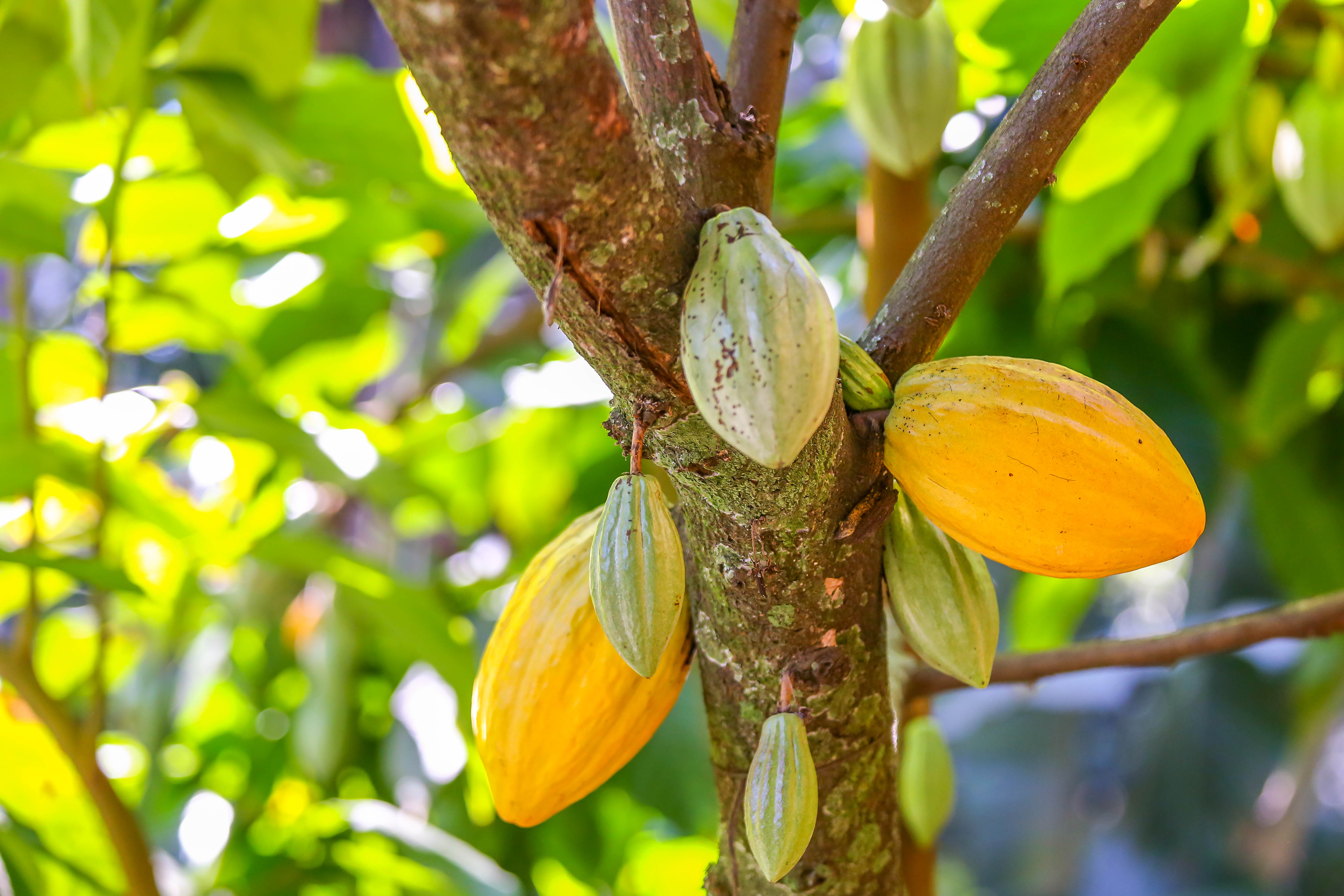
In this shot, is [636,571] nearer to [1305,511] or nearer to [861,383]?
[861,383]

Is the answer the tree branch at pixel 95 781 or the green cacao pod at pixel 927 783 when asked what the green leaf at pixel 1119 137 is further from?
the tree branch at pixel 95 781

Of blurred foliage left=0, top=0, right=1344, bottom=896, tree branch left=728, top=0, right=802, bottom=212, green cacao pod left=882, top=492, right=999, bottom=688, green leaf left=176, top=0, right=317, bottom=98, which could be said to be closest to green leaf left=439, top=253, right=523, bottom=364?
blurred foliage left=0, top=0, right=1344, bottom=896

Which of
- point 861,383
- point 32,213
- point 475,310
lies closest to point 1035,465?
point 861,383

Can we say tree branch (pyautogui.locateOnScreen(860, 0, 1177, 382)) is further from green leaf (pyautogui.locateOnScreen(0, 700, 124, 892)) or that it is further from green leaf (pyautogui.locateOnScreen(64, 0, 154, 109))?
green leaf (pyautogui.locateOnScreen(0, 700, 124, 892))

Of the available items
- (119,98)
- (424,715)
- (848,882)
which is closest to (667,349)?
(848,882)

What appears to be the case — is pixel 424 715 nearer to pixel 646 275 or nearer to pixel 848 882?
pixel 848 882

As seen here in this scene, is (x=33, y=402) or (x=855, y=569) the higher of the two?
(x=855, y=569)

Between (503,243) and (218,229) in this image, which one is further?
(218,229)
